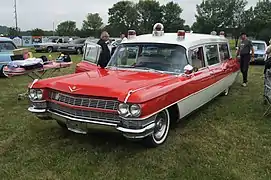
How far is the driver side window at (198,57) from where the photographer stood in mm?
5901

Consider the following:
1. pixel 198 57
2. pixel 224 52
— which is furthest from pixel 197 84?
pixel 224 52

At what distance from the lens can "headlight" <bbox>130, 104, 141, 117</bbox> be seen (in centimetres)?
403

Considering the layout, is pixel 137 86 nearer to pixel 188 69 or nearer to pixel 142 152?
pixel 142 152

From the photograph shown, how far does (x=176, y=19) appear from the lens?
68.1 meters

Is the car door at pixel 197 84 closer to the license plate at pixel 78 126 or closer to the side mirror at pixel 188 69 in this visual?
the side mirror at pixel 188 69

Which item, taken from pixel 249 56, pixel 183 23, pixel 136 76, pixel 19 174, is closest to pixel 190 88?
pixel 136 76

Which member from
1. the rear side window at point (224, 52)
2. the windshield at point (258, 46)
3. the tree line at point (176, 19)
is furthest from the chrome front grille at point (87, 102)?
the tree line at point (176, 19)

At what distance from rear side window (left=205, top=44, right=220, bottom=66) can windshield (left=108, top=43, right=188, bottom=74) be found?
1.20m

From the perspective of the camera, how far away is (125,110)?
13.3ft

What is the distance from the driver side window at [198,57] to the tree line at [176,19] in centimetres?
4193

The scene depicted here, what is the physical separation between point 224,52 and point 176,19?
2436 inches

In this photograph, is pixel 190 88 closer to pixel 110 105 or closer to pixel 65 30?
pixel 110 105

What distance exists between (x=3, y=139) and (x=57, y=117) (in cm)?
129

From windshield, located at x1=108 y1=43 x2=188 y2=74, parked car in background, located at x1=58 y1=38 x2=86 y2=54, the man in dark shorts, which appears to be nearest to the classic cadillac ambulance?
windshield, located at x1=108 y1=43 x2=188 y2=74
